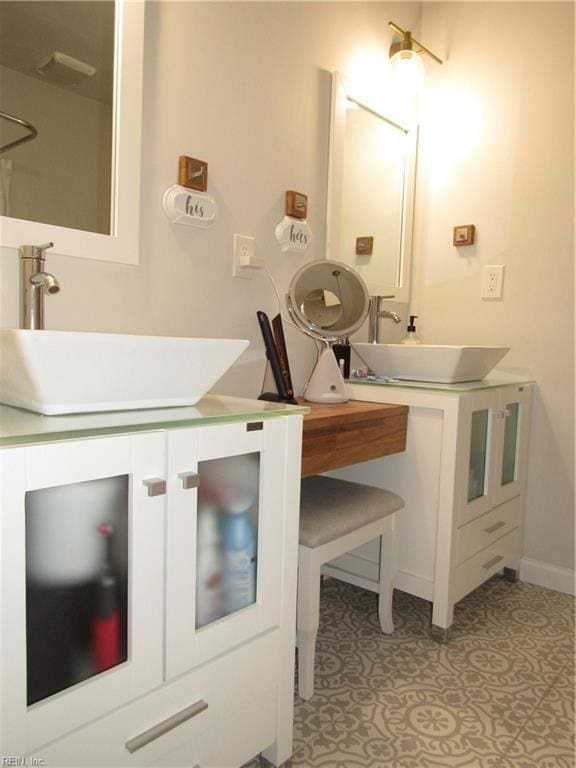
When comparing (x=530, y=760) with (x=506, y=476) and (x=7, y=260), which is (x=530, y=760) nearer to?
(x=506, y=476)

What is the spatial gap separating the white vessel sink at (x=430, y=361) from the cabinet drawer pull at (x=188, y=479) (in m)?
1.06

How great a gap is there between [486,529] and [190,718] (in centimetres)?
122

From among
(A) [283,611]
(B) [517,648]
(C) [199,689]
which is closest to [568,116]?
(B) [517,648]

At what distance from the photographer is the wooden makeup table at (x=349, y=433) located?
135 centimetres

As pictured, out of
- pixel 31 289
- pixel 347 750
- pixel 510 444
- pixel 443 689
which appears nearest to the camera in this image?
pixel 31 289

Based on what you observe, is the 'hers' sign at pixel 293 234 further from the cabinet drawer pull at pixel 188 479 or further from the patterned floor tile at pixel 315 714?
the patterned floor tile at pixel 315 714

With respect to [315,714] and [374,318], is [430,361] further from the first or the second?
[315,714]

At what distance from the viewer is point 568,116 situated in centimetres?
194

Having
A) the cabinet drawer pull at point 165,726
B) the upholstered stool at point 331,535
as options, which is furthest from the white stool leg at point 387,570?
the cabinet drawer pull at point 165,726

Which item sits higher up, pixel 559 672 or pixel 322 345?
pixel 322 345

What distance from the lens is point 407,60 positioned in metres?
2.11

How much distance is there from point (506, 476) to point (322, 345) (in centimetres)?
88

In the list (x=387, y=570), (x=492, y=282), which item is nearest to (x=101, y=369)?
(x=387, y=570)

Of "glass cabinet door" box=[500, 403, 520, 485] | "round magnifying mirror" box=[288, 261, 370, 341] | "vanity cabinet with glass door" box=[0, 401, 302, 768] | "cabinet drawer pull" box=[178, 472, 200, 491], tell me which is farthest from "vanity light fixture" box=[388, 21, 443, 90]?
"cabinet drawer pull" box=[178, 472, 200, 491]
